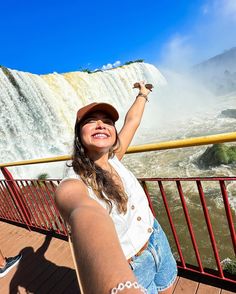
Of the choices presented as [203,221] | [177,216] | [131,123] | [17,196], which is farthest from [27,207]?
[203,221]

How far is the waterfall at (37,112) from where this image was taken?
14.2 m

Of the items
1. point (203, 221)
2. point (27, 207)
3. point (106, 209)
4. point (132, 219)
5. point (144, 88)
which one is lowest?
point (203, 221)

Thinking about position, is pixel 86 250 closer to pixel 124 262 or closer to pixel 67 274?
pixel 124 262

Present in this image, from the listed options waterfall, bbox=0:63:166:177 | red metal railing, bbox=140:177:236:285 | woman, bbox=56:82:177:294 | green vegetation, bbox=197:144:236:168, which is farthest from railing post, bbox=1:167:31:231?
green vegetation, bbox=197:144:236:168

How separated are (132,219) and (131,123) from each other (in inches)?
40.5

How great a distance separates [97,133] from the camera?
1465mm

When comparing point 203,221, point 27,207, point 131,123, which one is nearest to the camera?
point 131,123

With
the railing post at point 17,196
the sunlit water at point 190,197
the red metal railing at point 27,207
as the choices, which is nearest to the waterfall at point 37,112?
the sunlit water at point 190,197

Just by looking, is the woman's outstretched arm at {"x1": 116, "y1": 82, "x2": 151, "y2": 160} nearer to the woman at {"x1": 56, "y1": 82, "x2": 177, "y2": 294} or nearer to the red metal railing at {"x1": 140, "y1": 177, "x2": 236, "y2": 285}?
the woman at {"x1": 56, "y1": 82, "x2": 177, "y2": 294}

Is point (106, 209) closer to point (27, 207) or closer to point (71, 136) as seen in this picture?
point (27, 207)

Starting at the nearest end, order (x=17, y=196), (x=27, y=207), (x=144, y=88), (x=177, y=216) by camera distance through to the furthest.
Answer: (x=144, y=88), (x=17, y=196), (x=27, y=207), (x=177, y=216)

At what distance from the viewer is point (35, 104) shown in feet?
53.1

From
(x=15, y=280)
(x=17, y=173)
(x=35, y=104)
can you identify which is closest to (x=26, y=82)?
(x=35, y=104)

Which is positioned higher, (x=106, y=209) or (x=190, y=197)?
(x=106, y=209)
